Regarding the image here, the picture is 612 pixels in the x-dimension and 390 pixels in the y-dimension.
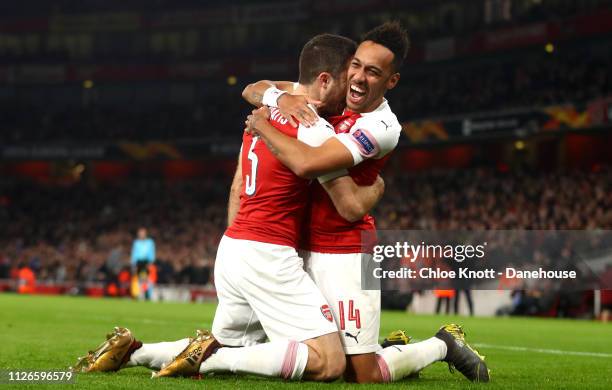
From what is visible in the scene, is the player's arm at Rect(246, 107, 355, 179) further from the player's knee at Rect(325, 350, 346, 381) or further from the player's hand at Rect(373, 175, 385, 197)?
the player's knee at Rect(325, 350, 346, 381)

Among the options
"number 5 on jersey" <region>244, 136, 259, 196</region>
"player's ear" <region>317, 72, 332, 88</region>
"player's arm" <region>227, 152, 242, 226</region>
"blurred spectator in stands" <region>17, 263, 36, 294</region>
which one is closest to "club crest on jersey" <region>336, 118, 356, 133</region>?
"player's ear" <region>317, 72, 332, 88</region>

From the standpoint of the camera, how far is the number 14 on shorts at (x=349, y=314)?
20.6 feet

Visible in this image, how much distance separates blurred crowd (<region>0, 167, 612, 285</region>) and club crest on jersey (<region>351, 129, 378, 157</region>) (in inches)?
658

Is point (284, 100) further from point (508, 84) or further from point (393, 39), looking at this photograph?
point (508, 84)

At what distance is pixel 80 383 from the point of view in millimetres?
5996

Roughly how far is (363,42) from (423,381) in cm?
224

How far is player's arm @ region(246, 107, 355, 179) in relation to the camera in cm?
593

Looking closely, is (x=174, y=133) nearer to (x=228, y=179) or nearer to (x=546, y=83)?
(x=228, y=179)

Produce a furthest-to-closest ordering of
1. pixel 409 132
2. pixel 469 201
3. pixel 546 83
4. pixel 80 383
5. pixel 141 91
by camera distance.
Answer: pixel 141 91 → pixel 409 132 → pixel 546 83 → pixel 469 201 → pixel 80 383

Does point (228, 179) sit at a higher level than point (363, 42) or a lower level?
higher

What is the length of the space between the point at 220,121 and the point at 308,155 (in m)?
38.4

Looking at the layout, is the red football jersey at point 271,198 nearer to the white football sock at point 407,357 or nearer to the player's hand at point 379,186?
the player's hand at point 379,186

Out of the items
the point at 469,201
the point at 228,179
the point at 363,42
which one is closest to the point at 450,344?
the point at 363,42

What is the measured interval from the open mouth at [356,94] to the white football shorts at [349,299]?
3.09ft
